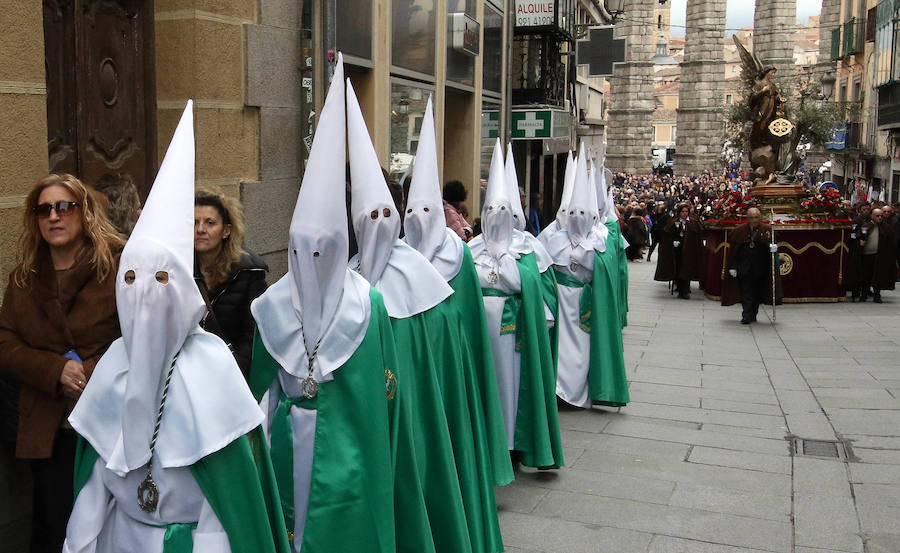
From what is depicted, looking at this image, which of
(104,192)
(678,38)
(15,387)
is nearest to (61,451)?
(15,387)

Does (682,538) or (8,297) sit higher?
(8,297)

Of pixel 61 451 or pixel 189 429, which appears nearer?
pixel 189 429

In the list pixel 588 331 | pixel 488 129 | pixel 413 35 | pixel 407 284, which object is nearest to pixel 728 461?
pixel 588 331

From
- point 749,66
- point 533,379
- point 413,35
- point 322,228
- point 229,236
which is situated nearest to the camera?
point 322,228

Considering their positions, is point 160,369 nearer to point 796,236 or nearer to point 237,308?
point 237,308

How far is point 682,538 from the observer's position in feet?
19.4

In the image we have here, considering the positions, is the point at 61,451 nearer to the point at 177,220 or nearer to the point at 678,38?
the point at 177,220

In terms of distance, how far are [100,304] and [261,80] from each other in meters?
4.93

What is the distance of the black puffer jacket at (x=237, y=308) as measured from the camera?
4.61 m

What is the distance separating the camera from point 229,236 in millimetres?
4895

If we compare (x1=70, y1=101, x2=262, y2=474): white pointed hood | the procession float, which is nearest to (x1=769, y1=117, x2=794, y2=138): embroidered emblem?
the procession float

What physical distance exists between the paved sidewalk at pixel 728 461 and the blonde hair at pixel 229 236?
234cm

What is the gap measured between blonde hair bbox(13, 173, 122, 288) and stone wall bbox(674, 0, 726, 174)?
178 feet

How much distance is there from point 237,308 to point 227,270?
21 cm
